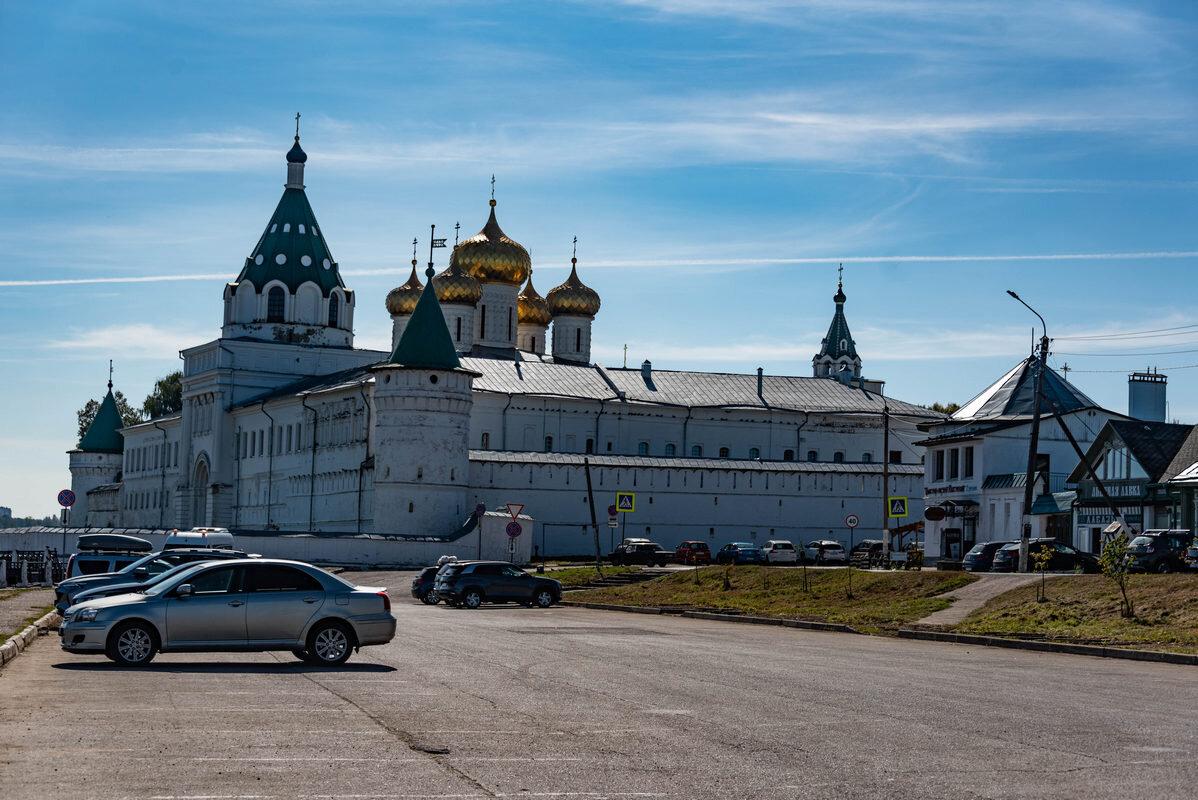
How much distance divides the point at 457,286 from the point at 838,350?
1248 inches

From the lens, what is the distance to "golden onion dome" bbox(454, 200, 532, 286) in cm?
8831

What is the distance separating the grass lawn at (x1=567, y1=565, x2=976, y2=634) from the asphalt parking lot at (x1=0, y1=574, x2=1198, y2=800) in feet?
34.4

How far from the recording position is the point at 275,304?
90.6 metres

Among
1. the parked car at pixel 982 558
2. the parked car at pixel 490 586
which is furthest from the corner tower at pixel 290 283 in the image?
the parked car at pixel 982 558

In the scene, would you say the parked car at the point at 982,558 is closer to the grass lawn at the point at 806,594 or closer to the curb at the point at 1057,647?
the grass lawn at the point at 806,594

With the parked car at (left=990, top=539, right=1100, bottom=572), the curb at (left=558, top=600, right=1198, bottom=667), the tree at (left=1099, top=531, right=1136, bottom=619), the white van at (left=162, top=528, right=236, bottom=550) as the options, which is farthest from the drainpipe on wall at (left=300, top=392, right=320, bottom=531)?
the tree at (left=1099, top=531, right=1136, bottom=619)

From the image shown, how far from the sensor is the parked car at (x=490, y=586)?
124ft

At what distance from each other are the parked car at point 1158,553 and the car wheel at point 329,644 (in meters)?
21.8

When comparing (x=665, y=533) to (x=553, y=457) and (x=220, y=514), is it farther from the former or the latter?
(x=220, y=514)

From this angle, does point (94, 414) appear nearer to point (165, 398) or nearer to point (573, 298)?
point (165, 398)

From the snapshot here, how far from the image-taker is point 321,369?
91750 millimetres

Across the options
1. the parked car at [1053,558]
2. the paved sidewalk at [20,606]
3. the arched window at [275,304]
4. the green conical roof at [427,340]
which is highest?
the arched window at [275,304]

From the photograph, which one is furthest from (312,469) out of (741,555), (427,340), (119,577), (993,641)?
(993,641)

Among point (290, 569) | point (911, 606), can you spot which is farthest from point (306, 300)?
point (290, 569)
